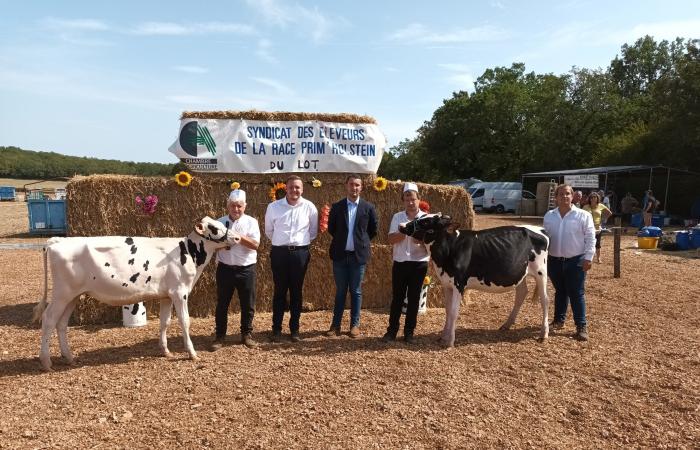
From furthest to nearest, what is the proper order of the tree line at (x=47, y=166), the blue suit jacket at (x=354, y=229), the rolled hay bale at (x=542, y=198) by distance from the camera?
1. the tree line at (x=47, y=166)
2. the rolled hay bale at (x=542, y=198)
3. the blue suit jacket at (x=354, y=229)

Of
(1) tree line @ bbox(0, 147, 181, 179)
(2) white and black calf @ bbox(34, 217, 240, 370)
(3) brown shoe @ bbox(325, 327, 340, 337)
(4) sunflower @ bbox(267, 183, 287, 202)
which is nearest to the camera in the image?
(2) white and black calf @ bbox(34, 217, 240, 370)

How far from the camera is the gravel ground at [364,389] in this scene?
3.78 m

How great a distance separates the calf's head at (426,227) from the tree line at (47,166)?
74407 mm

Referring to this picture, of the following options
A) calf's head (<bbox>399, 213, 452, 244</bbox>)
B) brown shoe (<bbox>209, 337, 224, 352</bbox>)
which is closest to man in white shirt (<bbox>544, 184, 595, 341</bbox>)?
calf's head (<bbox>399, 213, 452, 244</bbox>)

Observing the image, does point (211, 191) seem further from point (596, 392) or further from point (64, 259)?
point (596, 392)

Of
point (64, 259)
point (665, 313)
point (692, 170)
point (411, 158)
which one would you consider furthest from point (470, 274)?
point (411, 158)

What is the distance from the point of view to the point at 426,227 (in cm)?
567

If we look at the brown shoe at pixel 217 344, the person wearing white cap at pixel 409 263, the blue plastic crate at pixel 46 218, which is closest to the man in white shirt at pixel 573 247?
the person wearing white cap at pixel 409 263

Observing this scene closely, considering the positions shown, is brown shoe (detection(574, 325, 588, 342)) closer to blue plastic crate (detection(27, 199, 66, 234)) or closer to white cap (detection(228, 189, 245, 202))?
white cap (detection(228, 189, 245, 202))

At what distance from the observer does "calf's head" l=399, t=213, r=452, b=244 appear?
560 cm

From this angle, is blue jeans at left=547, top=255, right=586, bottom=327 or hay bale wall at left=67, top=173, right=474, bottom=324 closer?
blue jeans at left=547, top=255, right=586, bottom=327

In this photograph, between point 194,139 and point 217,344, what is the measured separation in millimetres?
3285

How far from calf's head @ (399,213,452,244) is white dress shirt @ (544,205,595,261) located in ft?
5.61

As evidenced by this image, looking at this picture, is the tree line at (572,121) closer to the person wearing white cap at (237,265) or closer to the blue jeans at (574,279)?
the blue jeans at (574,279)
